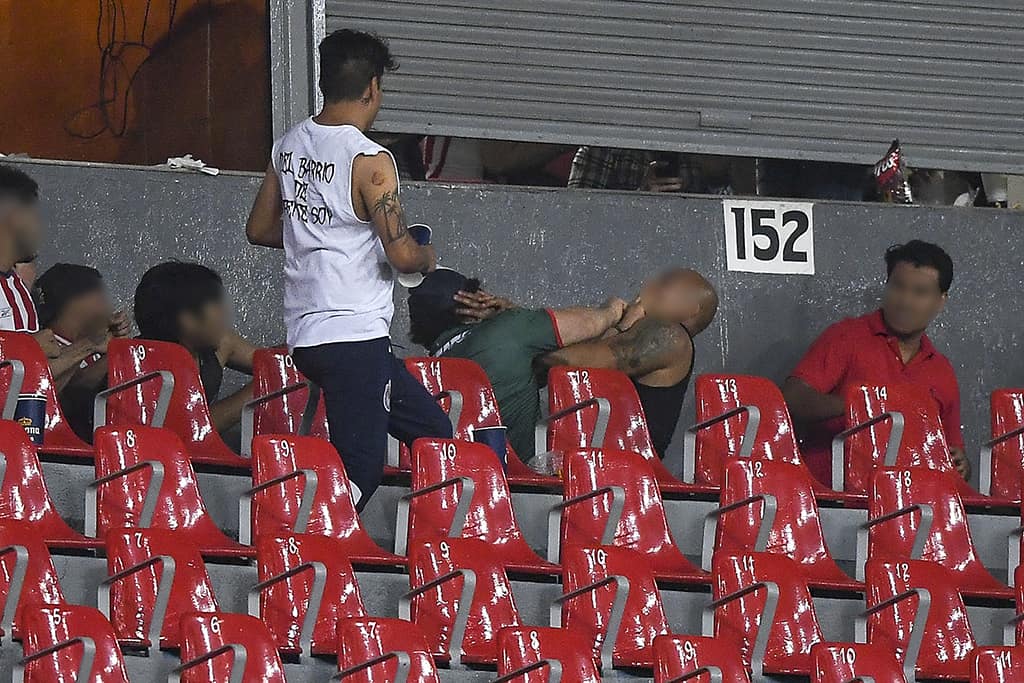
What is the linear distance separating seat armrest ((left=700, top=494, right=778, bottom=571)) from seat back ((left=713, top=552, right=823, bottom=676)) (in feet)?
0.92

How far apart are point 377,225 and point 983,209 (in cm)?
361

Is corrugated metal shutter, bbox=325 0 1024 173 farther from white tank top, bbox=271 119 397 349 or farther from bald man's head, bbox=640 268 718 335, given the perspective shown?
white tank top, bbox=271 119 397 349

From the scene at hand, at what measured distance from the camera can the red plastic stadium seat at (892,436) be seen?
6.64 meters

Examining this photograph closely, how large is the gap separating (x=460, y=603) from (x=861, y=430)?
2040mm

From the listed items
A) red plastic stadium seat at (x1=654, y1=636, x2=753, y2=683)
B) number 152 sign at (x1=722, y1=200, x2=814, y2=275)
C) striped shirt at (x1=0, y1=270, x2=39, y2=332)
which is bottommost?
red plastic stadium seat at (x1=654, y1=636, x2=753, y2=683)

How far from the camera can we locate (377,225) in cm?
525

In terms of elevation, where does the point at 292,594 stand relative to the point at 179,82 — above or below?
below

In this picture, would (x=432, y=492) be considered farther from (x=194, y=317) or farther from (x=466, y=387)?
(x=194, y=317)

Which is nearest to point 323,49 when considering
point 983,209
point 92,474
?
point 92,474

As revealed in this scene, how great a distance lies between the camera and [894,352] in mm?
7246

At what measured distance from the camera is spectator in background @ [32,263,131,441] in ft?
20.5

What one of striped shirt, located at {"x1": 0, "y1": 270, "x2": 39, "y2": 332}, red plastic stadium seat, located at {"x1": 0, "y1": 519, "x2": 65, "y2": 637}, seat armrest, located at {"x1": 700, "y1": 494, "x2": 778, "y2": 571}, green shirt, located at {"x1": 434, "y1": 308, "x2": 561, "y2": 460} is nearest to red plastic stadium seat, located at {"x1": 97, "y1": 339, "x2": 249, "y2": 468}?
striped shirt, located at {"x1": 0, "y1": 270, "x2": 39, "y2": 332}

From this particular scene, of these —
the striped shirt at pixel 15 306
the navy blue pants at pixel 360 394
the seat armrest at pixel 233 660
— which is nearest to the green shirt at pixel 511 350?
the navy blue pants at pixel 360 394

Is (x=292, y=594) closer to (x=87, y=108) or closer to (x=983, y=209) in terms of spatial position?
(x=87, y=108)
